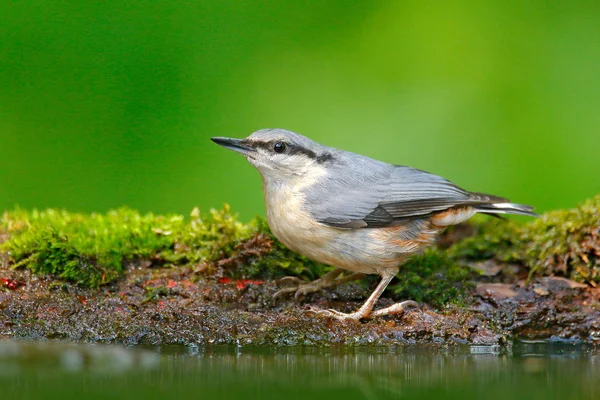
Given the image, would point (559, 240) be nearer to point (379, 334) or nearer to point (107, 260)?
point (379, 334)

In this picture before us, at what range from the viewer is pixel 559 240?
4820mm

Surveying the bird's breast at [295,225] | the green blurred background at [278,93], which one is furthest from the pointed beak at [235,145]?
the green blurred background at [278,93]

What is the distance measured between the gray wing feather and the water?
929 millimetres

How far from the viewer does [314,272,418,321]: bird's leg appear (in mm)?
4141

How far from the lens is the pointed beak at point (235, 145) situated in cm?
443

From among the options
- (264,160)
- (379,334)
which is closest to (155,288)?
(264,160)

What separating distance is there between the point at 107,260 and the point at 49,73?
2.77 metres

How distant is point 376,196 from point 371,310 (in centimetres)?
72

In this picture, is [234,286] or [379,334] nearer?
[379,334]

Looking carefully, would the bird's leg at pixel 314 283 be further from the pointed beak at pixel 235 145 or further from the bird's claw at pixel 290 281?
the pointed beak at pixel 235 145

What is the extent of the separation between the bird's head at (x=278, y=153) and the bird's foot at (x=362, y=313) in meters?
0.93

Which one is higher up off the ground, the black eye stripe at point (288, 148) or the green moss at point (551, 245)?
the black eye stripe at point (288, 148)

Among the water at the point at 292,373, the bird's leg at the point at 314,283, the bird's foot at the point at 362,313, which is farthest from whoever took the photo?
the bird's leg at the point at 314,283

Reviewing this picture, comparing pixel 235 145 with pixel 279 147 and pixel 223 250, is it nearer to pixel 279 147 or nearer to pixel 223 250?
pixel 279 147
